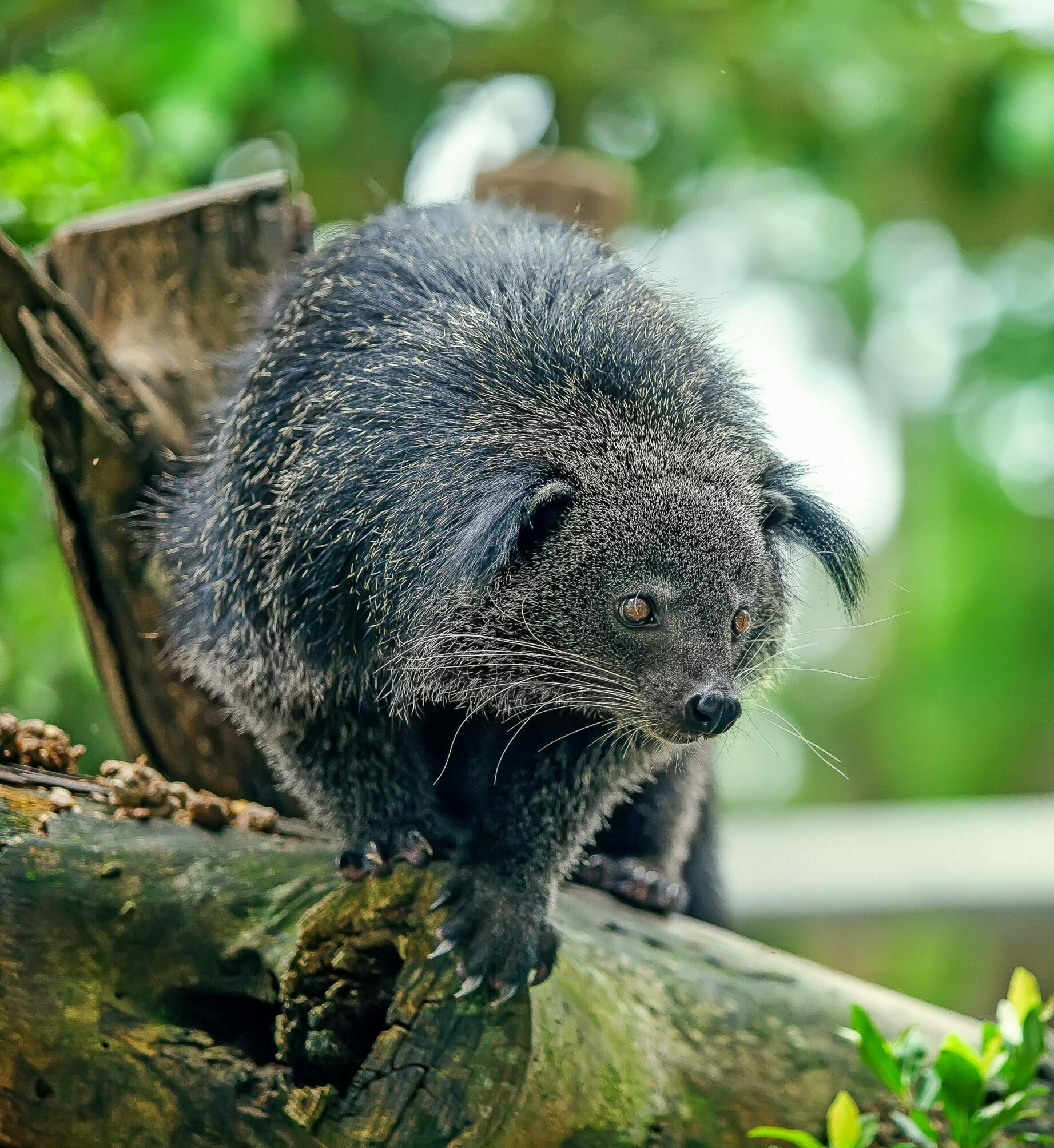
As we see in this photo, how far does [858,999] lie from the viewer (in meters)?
3.64

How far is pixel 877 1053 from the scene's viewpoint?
306 centimetres

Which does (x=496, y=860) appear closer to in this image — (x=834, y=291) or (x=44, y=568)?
(x=44, y=568)

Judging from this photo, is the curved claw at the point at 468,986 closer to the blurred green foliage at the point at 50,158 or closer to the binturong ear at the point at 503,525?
the binturong ear at the point at 503,525

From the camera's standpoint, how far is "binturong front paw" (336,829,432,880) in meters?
3.00

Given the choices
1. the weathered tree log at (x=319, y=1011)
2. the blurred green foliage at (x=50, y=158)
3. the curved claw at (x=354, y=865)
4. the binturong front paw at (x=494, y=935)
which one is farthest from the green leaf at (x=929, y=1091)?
the blurred green foliage at (x=50, y=158)

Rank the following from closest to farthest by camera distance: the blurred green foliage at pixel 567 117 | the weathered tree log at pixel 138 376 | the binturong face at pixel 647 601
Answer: the binturong face at pixel 647 601
the weathered tree log at pixel 138 376
the blurred green foliage at pixel 567 117

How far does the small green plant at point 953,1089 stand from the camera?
9.90ft

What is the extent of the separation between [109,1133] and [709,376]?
235 centimetres

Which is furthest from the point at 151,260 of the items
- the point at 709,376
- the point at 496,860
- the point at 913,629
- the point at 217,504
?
the point at 913,629

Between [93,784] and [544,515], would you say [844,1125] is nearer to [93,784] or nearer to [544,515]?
[544,515]

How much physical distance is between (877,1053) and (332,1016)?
1383 mm

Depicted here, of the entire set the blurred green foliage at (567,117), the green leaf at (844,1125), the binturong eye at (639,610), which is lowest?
the green leaf at (844,1125)

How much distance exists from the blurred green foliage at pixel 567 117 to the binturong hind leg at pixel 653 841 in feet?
2.32

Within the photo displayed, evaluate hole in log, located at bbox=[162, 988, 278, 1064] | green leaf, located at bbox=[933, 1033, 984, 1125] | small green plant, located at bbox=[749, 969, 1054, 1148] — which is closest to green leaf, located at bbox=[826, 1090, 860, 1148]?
small green plant, located at bbox=[749, 969, 1054, 1148]
